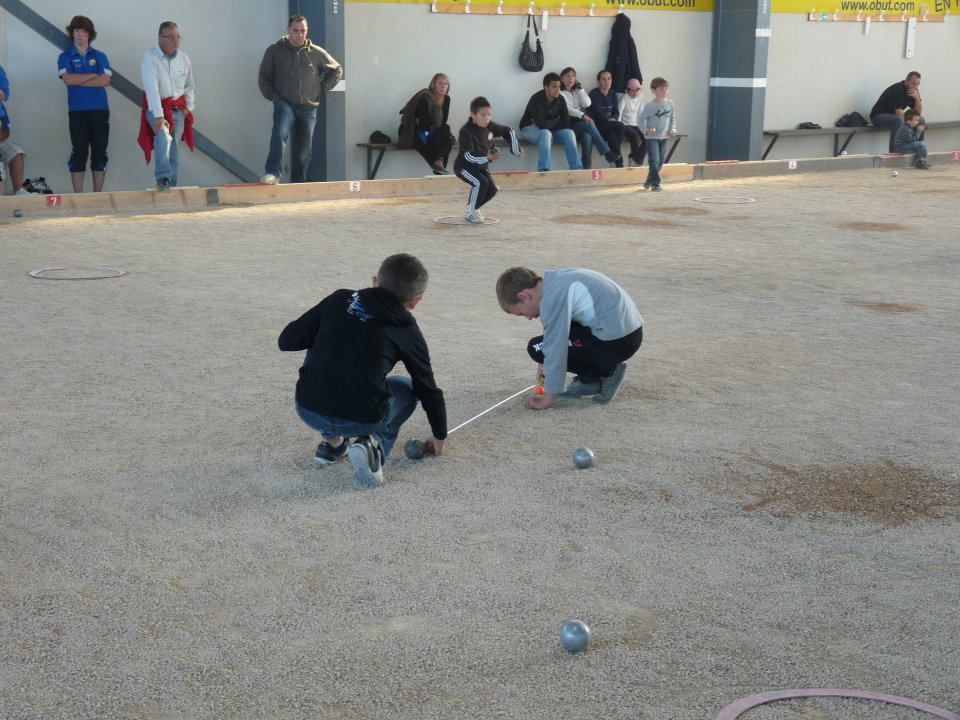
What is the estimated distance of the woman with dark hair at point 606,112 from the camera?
1653 cm

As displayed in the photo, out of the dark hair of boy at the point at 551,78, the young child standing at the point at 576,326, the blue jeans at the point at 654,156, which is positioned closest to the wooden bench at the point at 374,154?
the dark hair of boy at the point at 551,78

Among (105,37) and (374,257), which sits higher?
(105,37)

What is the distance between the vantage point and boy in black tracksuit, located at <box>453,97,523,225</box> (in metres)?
12.1

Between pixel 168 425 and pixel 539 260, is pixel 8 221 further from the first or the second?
pixel 168 425

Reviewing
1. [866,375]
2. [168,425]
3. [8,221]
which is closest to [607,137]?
[8,221]

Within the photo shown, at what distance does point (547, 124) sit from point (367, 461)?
12.0 m

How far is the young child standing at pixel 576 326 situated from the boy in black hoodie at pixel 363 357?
782mm

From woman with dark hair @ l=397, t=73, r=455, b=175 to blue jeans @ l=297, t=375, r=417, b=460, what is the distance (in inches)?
409

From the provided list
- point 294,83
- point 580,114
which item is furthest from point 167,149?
point 580,114

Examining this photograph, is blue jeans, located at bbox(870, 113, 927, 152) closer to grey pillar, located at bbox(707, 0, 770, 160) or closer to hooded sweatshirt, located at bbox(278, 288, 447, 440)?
grey pillar, located at bbox(707, 0, 770, 160)

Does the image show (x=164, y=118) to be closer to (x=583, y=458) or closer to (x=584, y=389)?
(x=584, y=389)

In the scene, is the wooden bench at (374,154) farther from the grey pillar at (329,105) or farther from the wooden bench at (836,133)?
the wooden bench at (836,133)

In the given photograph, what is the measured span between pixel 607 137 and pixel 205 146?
5.53m

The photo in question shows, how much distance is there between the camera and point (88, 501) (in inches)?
177
